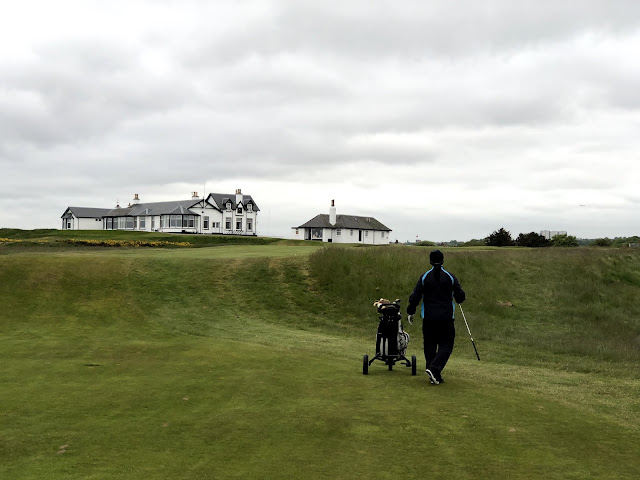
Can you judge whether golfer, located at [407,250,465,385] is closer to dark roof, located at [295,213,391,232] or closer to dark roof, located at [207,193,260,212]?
dark roof, located at [295,213,391,232]

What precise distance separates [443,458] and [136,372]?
27.7 feet

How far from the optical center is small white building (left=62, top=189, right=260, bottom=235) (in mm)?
105188

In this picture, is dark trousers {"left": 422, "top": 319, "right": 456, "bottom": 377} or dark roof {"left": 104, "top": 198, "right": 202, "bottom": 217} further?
dark roof {"left": 104, "top": 198, "right": 202, "bottom": 217}

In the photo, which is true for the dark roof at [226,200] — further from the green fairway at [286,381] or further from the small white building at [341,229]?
the green fairway at [286,381]

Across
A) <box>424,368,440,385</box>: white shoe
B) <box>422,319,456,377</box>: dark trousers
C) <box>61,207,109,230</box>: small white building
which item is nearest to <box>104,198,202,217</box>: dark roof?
<box>61,207,109,230</box>: small white building

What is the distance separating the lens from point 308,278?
31.5m

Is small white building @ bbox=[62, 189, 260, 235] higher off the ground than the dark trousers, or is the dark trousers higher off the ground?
small white building @ bbox=[62, 189, 260, 235]

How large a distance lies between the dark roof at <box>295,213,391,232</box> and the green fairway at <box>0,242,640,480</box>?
7163 centimetres

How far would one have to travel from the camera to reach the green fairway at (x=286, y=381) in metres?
7.78

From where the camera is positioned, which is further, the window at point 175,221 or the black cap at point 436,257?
the window at point 175,221

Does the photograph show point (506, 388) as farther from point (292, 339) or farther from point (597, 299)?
point (597, 299)

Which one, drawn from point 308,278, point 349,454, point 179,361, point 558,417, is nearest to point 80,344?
point 179,361

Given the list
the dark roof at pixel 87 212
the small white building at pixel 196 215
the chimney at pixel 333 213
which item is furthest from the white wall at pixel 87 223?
the chimney at pixel 333 213

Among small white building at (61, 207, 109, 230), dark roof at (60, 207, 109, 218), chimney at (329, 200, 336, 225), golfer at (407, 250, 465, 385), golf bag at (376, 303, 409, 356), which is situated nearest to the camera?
golfer at (407, 250, 465, 385)
